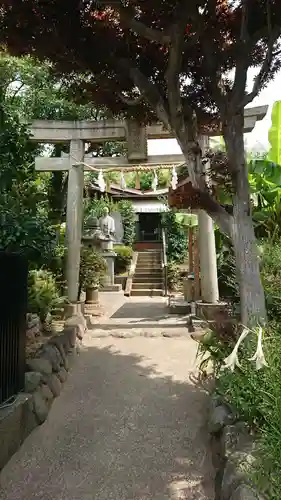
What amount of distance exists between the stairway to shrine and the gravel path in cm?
831

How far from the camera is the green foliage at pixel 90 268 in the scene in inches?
354

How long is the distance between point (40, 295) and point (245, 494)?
4.64 meters

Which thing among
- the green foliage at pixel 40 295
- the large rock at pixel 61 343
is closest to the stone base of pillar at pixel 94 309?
the green foliage at pixel 40 295

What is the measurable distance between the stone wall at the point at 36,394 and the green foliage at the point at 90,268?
318 cm

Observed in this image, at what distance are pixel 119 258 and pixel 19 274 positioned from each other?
12476 mm

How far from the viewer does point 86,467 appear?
128 inches

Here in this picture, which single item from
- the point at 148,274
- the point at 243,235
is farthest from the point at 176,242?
the point at 243,235

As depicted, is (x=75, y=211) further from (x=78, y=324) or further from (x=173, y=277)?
(x=173, y=277)

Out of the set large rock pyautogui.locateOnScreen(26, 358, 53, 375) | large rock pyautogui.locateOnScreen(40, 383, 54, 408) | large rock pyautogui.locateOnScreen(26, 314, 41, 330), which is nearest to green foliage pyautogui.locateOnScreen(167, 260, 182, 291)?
large rock pyautogui.locateOnScreen(26, 314, 41, 330)

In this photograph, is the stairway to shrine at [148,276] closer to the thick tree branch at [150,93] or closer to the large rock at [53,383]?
the large rock at [53,383]

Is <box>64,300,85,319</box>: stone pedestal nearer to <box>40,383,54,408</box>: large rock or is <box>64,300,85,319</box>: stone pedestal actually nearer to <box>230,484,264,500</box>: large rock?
<box>40,383,54,408</box>: large rock

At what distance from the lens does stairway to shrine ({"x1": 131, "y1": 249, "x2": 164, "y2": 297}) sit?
14.1 m

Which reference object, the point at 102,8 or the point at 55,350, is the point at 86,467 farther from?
the point at 102,8

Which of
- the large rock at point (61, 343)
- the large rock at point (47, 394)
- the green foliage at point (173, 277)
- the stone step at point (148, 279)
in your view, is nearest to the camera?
the large rock at point (47, 394)
